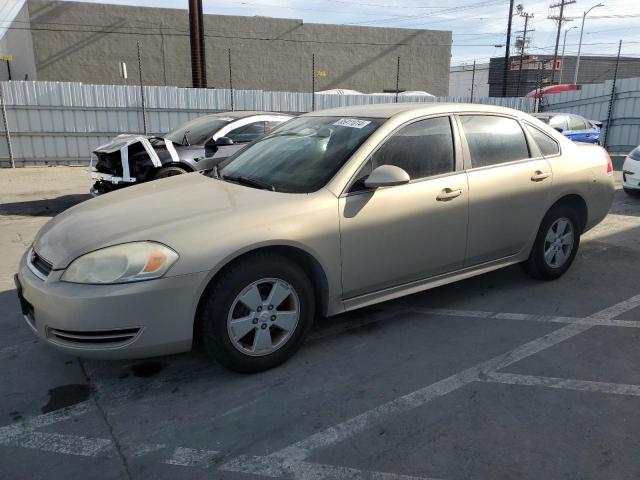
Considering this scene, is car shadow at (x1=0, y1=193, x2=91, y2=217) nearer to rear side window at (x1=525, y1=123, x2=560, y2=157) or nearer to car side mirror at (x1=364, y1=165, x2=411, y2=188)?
car side mirror at (x1=364, y1=165, x2=411, y2=188)

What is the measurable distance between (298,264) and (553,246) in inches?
106

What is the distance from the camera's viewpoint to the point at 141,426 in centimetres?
274

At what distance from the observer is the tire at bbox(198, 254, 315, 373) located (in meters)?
2.96

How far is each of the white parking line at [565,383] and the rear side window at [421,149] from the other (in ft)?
4.83

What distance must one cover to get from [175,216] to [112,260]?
0.46m

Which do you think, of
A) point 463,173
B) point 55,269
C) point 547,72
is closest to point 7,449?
point 55,269

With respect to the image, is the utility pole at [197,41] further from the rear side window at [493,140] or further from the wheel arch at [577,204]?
the wheel arch at [577,204]

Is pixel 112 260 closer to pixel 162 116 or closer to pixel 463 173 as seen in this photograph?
pixel 463 173

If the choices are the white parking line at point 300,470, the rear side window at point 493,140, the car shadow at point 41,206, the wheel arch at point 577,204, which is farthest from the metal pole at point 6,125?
the white parking line at point 300,470

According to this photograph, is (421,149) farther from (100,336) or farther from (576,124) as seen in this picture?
(576,124)

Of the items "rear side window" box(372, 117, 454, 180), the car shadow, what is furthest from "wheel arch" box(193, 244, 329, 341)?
the car shadow

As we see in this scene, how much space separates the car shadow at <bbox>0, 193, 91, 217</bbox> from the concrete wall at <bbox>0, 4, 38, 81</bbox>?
2107 cm

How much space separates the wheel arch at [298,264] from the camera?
2963 millimetres

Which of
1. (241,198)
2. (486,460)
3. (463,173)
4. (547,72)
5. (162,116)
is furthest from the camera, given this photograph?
(547,72)
